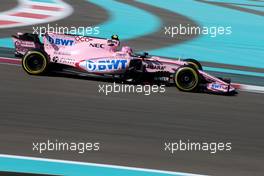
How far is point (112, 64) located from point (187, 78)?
4.04 ft

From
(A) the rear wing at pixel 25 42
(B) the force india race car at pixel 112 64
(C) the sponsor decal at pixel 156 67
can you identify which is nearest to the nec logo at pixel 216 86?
(B) the force india race car at pixel 112 64

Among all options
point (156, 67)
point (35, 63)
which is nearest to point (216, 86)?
point (156, 67)

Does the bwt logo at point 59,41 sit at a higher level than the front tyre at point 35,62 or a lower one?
higher

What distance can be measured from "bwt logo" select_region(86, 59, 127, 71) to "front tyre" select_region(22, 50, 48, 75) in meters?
0.73

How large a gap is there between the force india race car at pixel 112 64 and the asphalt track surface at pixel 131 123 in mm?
212

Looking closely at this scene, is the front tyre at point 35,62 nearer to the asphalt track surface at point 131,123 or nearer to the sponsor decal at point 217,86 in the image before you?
A: the asphalt track surface at point 131,123

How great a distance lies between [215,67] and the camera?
46.2 ft

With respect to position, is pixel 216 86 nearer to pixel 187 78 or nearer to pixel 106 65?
pixel 187 78

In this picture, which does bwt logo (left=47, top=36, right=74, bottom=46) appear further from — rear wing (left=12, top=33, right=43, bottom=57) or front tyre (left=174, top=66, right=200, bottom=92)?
front tyre (left=174, top=66, right=200, bottom=92)

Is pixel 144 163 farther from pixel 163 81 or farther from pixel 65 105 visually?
pixel 163 81

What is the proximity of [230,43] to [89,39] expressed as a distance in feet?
24.0

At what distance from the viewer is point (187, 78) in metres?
10.7

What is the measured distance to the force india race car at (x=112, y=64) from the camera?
10.8 m

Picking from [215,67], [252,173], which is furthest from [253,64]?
[252,173]
